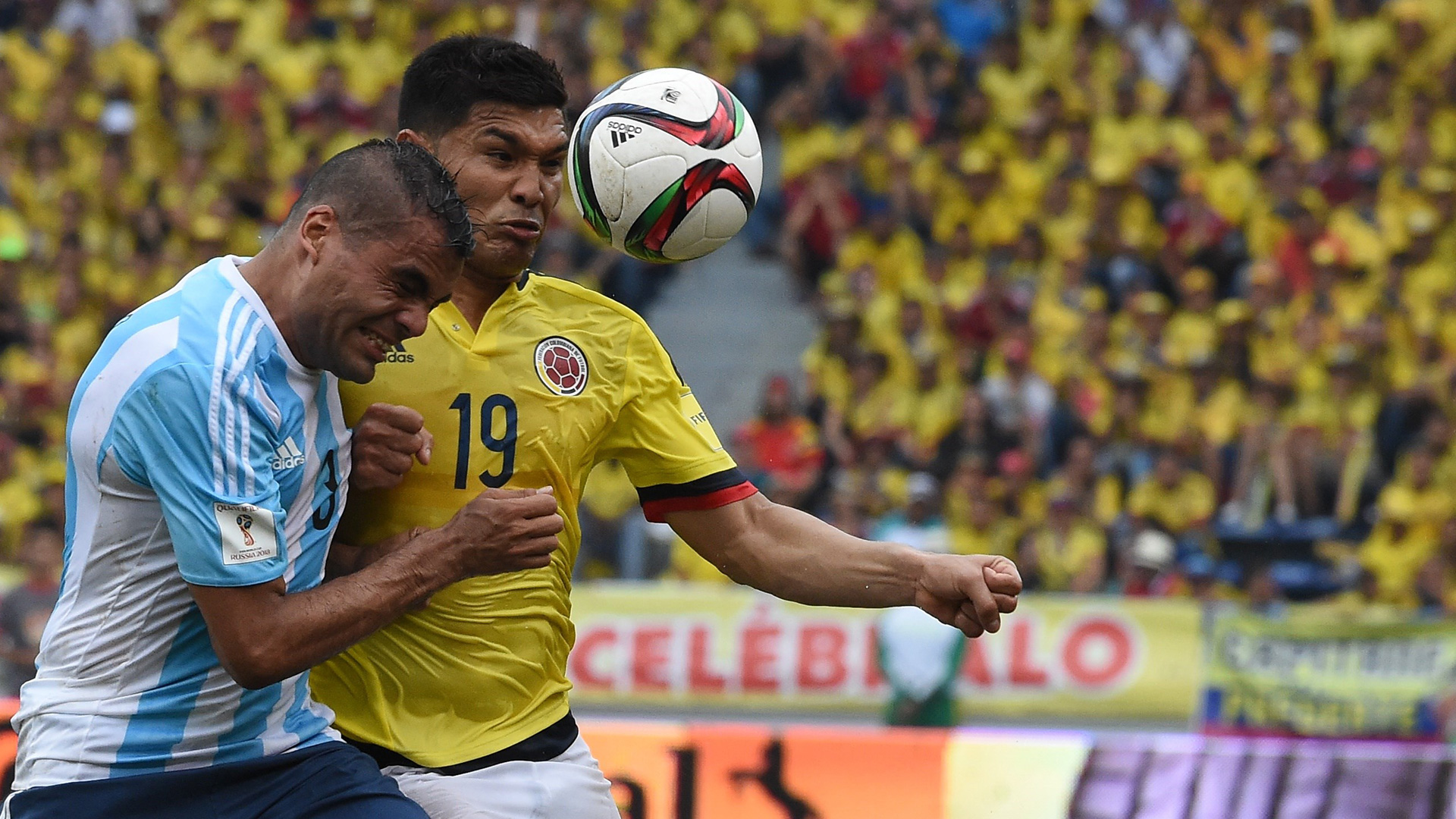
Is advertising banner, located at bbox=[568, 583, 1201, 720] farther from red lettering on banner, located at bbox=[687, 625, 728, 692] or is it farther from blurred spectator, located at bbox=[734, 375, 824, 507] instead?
blurred spectator, located at bbox=[734, 375, 824, 507]

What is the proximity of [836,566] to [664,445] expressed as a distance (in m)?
0.52

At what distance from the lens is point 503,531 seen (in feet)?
11.5

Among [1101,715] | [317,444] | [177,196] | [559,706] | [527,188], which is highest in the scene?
[177,196]

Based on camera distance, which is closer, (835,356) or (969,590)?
(969,590)

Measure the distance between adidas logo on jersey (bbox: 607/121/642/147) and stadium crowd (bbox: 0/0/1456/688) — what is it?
7913 mm

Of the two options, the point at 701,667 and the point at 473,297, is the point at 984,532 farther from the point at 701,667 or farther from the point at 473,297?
the point at 473,297

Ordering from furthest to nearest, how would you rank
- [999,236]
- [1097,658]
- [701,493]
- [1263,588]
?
[999,236] < [1263,588] < [1097,658] < [701,493]

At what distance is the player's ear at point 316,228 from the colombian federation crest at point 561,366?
0.87m

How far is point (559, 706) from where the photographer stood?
13.6 ft

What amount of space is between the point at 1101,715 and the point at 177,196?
31.7ft

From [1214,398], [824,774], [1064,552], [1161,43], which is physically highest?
[1161,43]

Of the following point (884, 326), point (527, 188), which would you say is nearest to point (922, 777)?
point (527, 188)

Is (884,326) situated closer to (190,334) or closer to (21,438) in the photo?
(21,438)

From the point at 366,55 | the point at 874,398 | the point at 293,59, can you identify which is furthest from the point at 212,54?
the point at 874,398
